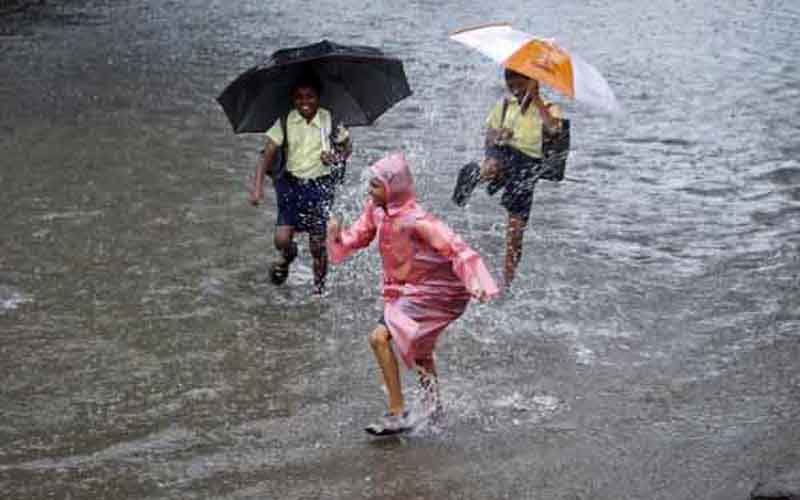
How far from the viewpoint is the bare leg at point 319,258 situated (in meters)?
8.96

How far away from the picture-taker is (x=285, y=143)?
8688 millimetres

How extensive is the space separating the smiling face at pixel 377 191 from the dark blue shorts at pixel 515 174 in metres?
2.16

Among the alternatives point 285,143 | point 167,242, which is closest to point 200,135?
point 167,242

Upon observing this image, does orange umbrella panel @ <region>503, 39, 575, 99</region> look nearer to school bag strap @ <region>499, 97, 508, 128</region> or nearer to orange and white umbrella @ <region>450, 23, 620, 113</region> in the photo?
orange and white umbrella @ <region>450, 23, 620, 113</region>

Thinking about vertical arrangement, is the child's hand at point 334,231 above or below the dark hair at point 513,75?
below

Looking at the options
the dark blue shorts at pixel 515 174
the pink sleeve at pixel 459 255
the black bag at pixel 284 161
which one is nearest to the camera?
the pink sleeve at pixel 459 255

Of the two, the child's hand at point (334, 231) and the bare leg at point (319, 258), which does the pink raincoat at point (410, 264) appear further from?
the bare leg at point (319, 258)

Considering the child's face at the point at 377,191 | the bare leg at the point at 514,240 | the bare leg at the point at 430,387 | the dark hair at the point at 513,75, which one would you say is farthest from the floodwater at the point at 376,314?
the dark hair at the point at 513,75

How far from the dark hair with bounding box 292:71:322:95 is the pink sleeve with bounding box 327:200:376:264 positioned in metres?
1.74

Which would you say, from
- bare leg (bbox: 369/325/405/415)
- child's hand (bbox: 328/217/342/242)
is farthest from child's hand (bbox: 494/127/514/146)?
bare leg (bbox: 369/325/405/415)

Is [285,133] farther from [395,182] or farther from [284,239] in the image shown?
[395,182]

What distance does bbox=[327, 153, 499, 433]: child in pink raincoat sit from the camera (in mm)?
6805

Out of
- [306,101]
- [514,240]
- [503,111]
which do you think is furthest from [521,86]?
[306,101]

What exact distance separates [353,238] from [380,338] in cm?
53
